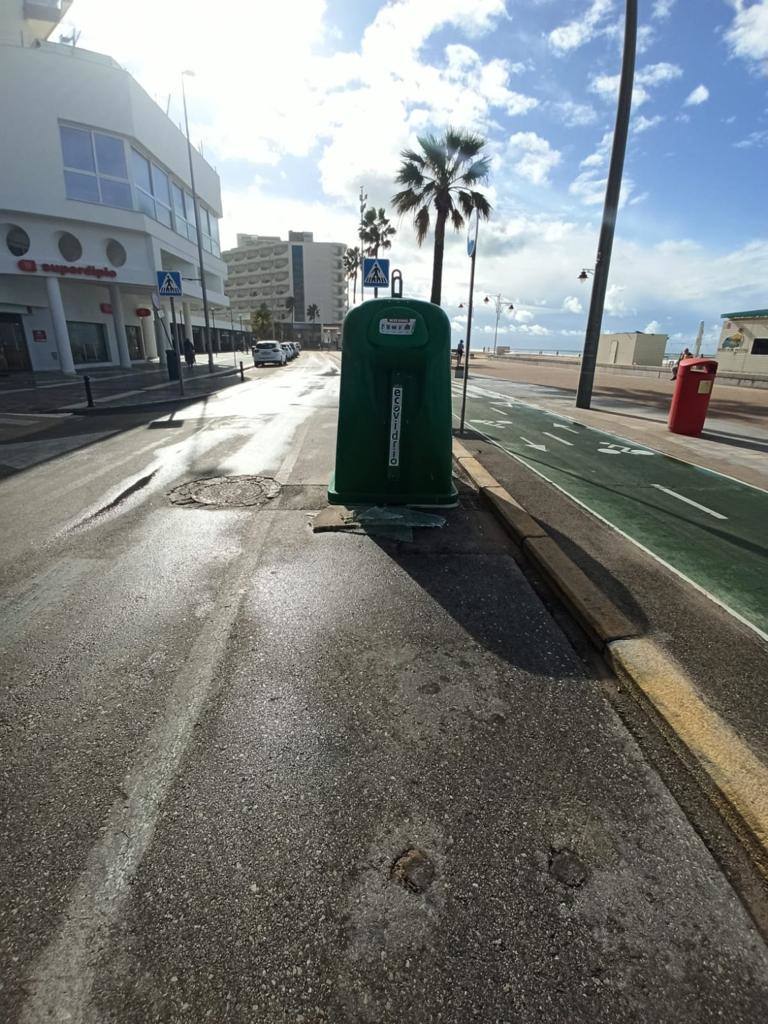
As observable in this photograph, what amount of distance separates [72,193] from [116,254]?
3085 mm

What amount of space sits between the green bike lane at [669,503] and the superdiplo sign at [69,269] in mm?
21754

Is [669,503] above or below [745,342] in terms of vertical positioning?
below

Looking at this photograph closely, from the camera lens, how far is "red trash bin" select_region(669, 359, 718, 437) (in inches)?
396

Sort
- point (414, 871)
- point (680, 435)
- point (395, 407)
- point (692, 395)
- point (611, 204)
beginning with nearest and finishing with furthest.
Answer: point (414, 871)
point (395, 407)
point (692, 395)
point (680, 435)
point (611, 204)

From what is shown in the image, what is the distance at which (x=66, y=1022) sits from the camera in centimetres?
132

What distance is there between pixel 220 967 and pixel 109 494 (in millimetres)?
5470

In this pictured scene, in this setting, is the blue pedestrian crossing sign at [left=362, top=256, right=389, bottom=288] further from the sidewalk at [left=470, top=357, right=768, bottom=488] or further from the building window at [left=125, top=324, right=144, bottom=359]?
the building window at [left=125, top=324, right=144, bottom=359]

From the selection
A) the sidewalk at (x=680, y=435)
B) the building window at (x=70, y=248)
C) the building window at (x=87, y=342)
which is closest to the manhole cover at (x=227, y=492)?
the sidewalk at (x=680, y=435)

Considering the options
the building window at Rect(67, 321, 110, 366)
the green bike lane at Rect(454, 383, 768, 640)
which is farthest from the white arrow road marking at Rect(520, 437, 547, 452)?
the building window at Rect(67, 321, 110, 366)

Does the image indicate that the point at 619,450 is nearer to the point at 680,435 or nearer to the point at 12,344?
the point at 680,435

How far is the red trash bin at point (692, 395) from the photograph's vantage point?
33.0 ft

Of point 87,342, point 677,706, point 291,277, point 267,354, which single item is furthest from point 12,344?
point 291,277

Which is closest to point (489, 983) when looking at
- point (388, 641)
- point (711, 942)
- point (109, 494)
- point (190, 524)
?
point (711, 942)

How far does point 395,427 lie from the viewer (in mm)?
4855
